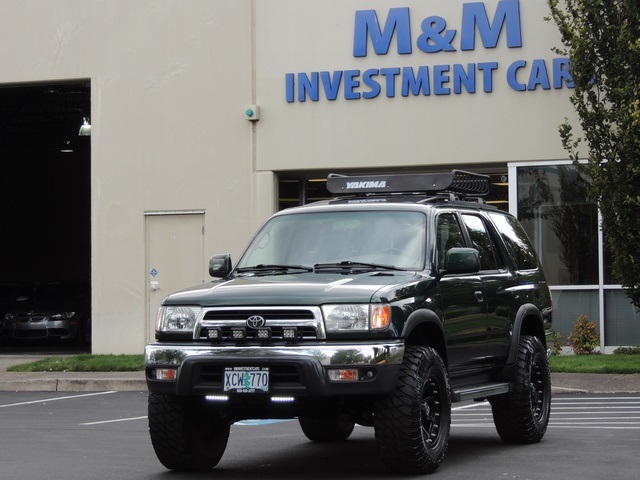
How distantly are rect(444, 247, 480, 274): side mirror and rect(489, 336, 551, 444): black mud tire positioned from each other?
5.28ft

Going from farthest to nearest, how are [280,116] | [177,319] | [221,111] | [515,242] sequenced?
[221,111]
[280,116]
[515,242]
[177,319]

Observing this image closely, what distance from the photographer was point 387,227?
10133 mm

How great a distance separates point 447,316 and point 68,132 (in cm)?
3077

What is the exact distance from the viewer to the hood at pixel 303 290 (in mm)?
8672

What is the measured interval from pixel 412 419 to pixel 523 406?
2.53 m

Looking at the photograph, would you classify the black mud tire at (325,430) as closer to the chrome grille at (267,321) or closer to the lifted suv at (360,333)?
the lifted suv at (360,333)

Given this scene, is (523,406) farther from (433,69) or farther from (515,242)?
(433,69)

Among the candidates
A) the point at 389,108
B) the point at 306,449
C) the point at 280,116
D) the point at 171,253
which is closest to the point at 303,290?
the point at 306,449

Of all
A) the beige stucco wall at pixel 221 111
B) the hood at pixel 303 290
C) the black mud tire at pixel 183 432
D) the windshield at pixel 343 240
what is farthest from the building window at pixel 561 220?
the black mud tire at pixel 183 432

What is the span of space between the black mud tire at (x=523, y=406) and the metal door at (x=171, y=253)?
39.1 feet

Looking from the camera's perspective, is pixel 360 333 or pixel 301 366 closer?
pixel 301 366

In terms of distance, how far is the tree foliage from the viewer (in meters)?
18.5

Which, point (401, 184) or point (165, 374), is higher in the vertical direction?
point (401, 184)

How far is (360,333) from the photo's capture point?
28.2 ft
